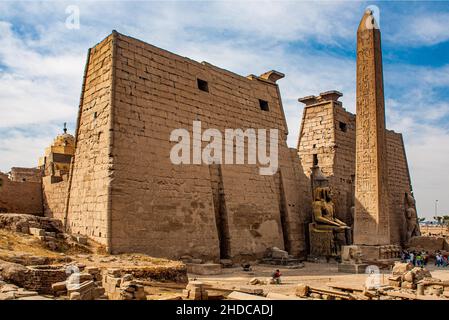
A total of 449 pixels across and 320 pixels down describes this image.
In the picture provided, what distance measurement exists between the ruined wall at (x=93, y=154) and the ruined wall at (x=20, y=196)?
2973 mm

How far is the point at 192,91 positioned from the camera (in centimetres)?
1320

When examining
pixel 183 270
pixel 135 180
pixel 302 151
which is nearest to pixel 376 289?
pixel 183 270

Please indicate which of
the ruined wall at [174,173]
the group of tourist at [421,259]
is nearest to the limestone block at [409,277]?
the ruined wall at [174,173]

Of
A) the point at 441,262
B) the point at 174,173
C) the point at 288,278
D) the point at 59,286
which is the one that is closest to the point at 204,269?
the point at 288,278

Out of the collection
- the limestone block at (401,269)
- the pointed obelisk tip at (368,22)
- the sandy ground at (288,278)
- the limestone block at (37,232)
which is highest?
the pointed obelisk tip at (368,22)

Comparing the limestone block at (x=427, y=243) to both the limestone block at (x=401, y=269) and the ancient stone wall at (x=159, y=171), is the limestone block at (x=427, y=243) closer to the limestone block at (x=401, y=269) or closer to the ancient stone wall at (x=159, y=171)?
the ancient stone wall at (x=159, y=171)

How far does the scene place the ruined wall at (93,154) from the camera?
1066 centimetres

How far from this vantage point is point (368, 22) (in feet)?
46.1

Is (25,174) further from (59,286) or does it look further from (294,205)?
(59,286)

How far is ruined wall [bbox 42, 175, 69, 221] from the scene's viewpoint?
13.0m

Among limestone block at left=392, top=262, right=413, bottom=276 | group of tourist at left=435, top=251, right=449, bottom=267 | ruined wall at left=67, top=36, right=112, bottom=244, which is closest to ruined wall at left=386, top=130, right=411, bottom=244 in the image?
→ group of tourist at left=435, top=251, right=449, bottom=267

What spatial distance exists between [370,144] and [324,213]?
351 cm

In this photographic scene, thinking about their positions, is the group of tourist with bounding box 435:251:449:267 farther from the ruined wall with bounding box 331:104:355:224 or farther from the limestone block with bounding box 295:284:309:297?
the limestone block with bounding box 295:284:309:297

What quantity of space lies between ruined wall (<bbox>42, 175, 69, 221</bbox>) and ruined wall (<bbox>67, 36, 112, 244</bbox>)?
1008 mm
